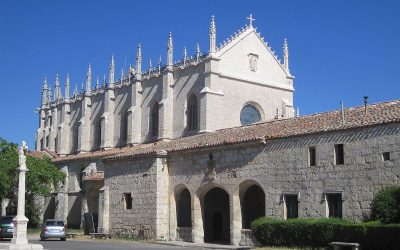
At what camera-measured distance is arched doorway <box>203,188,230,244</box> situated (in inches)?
1254

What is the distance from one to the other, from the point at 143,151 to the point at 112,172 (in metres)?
3.40

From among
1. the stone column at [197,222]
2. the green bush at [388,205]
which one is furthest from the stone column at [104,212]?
the green bush at [388,205]

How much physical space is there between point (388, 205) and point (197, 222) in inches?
470

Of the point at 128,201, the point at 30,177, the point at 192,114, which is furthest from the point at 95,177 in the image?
the point at 128,201

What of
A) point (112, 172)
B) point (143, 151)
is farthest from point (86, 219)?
point (143, 151)

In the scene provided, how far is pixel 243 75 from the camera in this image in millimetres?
44625

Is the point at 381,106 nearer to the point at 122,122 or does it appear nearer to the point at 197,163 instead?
the point at 197,163

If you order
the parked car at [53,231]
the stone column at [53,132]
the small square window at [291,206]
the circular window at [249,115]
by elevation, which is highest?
the stone column at [53,132]

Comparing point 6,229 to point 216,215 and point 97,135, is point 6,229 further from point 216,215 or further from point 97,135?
point 97,135

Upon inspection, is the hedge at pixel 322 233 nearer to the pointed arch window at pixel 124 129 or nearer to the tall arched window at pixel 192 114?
the tall arched window at pixel 192 114

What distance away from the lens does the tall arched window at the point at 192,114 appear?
44.2 metres

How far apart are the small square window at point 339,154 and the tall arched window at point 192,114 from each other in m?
21.8

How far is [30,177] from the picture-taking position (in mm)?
45188

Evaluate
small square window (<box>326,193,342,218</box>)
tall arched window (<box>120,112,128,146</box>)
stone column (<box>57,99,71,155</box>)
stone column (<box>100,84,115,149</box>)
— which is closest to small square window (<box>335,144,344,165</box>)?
small square window (<box>326,193,342,218</box>)
